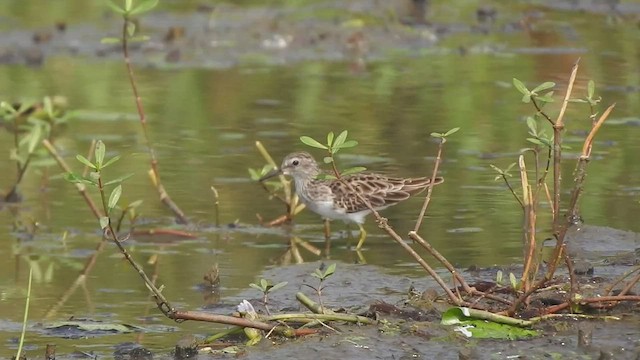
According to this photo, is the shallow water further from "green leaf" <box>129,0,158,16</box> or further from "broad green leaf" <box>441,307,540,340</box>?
"green leaf" <box>129,0,158,16</box>

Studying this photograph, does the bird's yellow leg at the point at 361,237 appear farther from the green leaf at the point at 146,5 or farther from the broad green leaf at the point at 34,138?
the broad green leaf at the point at 34,138

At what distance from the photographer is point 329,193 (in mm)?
8766

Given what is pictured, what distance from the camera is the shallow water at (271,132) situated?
762 cm

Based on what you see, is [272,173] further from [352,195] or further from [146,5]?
[146,5]

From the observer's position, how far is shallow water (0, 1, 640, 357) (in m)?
7.62

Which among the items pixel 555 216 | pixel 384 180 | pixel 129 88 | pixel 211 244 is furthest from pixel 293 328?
pixel 129 88

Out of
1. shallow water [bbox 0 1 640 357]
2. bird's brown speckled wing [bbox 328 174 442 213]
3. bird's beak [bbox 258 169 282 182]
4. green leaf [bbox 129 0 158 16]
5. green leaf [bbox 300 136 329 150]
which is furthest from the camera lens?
bird's beak [bbox 258 169 282 182]

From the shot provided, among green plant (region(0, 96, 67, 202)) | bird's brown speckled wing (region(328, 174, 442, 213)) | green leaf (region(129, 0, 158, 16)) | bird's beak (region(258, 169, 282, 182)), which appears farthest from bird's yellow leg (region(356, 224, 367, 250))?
green plant (region(0, 96, 67, 202))

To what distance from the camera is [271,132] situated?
38.0 ft

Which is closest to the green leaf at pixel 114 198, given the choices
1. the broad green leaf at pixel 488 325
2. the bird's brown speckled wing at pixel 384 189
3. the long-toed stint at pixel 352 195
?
the broad green leaf at pixel 488 325

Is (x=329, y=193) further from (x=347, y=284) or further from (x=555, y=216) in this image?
(x=555, y=216)

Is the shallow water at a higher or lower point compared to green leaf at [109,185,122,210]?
lower

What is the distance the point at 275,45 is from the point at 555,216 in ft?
33.6

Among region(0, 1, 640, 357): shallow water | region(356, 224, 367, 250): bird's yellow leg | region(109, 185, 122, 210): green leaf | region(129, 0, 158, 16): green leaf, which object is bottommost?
region(356, 224, 367, 250): bird's yellow leg
